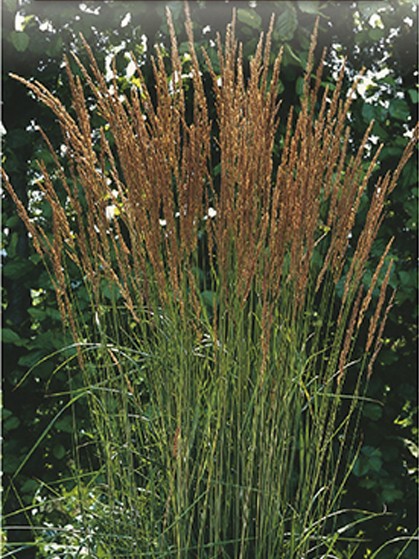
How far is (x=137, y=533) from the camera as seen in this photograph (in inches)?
75.1

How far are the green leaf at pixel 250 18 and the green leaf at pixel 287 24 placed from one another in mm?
66

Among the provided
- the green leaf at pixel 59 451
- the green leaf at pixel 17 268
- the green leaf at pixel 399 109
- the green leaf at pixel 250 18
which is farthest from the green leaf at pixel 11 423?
the green leaf at pixel 399 109

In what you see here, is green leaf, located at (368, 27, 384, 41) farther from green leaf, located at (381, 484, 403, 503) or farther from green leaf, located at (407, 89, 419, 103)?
green leaf, located at (381, 484, 403, 503)

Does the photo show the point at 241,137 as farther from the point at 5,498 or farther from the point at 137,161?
the point at 5,498

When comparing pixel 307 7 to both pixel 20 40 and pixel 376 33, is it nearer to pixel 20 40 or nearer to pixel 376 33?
pixel 376 33

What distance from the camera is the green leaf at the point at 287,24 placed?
267 centimetres

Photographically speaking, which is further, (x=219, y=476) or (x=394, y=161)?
(x=394, y=161)

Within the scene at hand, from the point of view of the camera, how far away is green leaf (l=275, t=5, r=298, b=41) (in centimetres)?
267

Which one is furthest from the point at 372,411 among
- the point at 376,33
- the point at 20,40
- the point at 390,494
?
the point at 20,40

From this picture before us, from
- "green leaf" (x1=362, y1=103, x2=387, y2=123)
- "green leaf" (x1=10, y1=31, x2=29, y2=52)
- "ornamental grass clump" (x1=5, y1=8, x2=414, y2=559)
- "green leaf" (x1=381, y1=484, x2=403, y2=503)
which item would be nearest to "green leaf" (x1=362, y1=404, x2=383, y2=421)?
"green leaf" (x1=381, y1=484, x2=403, y2=503)

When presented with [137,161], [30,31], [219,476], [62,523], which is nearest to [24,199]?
[30,31]

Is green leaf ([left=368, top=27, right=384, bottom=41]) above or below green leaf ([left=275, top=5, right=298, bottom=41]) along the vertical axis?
below

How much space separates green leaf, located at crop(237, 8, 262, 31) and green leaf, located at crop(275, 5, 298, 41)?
0.22 feet

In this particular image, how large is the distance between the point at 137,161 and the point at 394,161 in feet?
4.47
